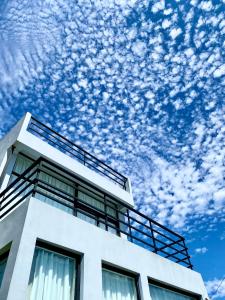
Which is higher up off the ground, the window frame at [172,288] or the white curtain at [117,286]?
the window frame at [172,288]

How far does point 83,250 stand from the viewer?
3.94m

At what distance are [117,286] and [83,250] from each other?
42.6 inches

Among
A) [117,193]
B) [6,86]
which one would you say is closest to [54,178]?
[117,193]

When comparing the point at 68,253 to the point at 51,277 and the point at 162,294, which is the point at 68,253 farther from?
the point at 162,294

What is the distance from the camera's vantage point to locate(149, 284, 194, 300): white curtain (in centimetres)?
505

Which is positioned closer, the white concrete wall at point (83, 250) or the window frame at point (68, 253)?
the white concrete wall at point (83, 250)

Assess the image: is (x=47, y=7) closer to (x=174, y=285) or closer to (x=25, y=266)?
(x=25, y=266)

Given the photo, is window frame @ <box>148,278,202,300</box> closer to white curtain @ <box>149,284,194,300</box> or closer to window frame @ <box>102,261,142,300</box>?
white curtain @ <box>149,284,194,300</box>

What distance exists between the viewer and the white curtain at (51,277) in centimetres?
324

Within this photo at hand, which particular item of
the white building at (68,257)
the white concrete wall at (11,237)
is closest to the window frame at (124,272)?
the white building at (68,257)

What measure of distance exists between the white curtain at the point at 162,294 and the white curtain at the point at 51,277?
213cm

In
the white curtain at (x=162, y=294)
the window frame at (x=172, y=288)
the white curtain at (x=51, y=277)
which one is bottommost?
the white curtain at (x=51, y=277)

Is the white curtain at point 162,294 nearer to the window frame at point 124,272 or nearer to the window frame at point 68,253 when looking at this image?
the window frame at point 124,272

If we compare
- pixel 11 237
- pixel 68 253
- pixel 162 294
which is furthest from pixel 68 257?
pixel 162 294
